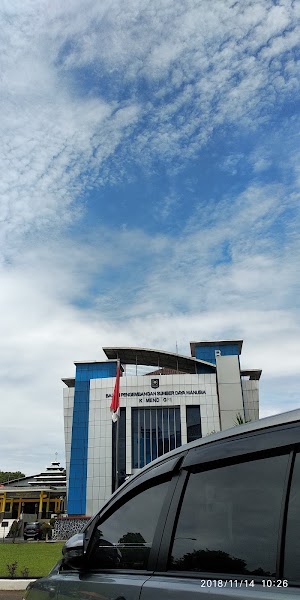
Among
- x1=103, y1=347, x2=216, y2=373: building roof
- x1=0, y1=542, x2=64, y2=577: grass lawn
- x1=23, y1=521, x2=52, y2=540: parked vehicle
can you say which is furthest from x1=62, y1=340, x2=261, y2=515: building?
x1=0, y1=542, x2=64, y2=577: grass lawn

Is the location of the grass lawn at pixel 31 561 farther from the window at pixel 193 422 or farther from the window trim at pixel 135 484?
the window at pixel 193 422

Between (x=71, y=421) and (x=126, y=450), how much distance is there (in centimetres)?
792

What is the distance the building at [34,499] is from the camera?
195ft

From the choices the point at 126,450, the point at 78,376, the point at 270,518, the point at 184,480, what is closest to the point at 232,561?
the point at 270,518

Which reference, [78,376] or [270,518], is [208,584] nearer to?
[270,518]

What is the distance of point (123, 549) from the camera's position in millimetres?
2225

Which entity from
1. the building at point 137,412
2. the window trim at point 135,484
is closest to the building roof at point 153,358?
the building at point 137,412

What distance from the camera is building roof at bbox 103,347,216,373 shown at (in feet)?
189

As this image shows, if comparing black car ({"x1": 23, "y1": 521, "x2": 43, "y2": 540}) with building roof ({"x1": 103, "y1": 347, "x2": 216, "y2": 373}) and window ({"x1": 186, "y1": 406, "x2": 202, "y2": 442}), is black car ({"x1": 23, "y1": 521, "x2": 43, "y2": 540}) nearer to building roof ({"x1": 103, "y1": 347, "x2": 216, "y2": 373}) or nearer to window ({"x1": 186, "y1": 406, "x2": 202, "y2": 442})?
window ({"x1": 186, "y1": 406, "x2": 202, "y2": 442})

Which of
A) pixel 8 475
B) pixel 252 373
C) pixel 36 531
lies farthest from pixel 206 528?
pixel 8 475

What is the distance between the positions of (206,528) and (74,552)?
0.89 m

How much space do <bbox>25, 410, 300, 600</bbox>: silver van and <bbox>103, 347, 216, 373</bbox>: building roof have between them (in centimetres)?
5503

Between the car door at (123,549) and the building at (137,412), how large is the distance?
2045 inches

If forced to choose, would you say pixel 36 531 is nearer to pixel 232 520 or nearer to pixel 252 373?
pixel 252 373
